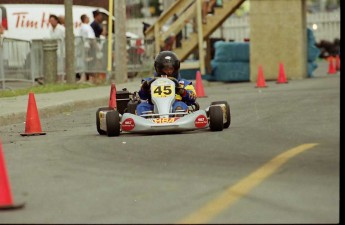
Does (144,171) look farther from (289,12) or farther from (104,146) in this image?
(289,12)

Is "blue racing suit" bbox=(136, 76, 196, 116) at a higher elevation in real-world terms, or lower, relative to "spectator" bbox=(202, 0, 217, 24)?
lower

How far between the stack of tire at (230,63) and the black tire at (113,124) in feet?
62.3

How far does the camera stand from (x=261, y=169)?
10031 mm

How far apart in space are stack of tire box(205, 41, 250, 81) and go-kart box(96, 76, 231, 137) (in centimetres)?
1822

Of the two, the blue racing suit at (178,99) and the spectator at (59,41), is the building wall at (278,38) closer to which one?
the spectator at (59,41)

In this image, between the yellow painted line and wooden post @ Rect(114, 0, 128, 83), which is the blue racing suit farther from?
wooden post @ Rect(114, 0, 128, 83)

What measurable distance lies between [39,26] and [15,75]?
6910mm

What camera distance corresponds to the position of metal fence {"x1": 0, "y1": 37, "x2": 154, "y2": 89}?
27.1 m

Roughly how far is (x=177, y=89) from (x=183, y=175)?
5267mm

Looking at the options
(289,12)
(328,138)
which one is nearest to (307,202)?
(328,138)

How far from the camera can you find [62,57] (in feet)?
100

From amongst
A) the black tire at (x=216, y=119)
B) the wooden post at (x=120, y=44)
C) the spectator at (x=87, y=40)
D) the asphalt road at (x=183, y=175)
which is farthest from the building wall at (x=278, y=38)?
the black tire at (x=216, y=119)

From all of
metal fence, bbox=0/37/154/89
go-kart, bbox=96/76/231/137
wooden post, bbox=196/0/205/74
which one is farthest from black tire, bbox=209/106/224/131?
wooden post, bbox=196/0/205/74

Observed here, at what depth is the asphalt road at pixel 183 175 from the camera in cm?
809
